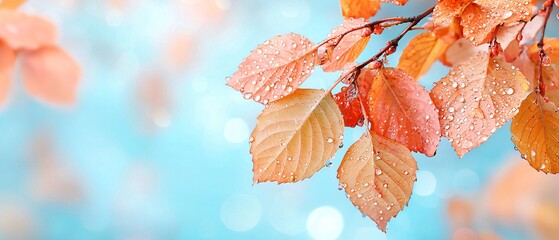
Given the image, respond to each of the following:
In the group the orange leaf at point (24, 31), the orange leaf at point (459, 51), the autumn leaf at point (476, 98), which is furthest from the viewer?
the orange leaf at point (24, 31)

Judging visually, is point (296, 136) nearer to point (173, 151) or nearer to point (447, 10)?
point (447, 10)

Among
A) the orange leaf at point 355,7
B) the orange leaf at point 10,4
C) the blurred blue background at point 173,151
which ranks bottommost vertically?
the orange leaf at point 355,7

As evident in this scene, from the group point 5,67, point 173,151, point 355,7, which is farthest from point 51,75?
point 355,7

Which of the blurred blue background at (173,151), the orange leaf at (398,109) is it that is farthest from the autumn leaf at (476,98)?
the blurred blue background at (173,151)

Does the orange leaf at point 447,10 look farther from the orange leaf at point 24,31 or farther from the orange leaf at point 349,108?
the orange leaf at point 24,31

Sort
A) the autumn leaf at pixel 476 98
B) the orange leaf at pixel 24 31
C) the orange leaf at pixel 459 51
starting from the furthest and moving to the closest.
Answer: the orange leaf at pixel 24 31
the orange leaf at pixel 459 51
the autumn leaf at pixel 476 98

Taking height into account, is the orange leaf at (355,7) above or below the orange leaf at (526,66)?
above

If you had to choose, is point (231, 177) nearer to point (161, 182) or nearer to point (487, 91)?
point (161, 182)
